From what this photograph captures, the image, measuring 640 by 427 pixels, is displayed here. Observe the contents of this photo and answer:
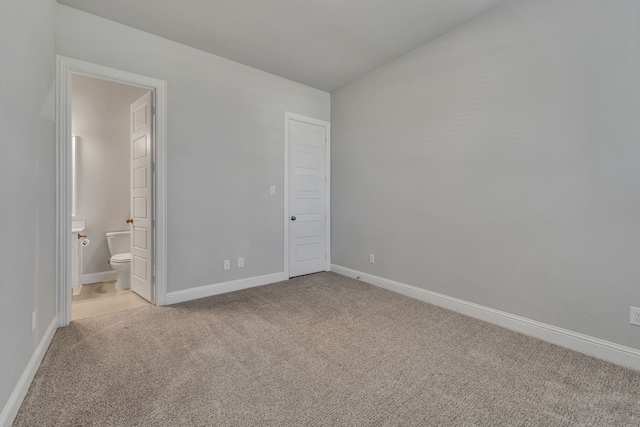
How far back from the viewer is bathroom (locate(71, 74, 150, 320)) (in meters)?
3.88

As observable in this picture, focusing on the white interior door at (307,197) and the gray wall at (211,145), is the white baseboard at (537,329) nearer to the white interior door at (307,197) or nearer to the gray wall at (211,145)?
the white interior door at (307,197)

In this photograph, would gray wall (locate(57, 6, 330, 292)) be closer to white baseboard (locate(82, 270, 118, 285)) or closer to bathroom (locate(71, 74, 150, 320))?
bathroom (locate(71, 74, 150, 320))

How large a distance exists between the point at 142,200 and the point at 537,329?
13.0 ft

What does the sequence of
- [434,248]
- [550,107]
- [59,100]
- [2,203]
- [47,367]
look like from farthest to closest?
[434,248] → [59,100] → [550,107] → [47,367] → [2,203]

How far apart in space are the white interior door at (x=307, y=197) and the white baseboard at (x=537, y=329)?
1299 millimetres

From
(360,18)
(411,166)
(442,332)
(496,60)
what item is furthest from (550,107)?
(442,332)

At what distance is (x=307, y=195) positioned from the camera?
417cm

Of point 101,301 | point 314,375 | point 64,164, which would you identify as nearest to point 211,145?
point 64,164

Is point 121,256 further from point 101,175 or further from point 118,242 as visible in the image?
A: point 101,175

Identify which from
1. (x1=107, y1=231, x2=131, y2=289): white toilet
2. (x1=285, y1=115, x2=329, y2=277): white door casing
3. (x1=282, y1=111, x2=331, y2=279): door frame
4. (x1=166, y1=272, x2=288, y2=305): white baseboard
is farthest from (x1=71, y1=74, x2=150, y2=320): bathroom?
(x1=285, y1=115, x2=329, y2=277): white door casing

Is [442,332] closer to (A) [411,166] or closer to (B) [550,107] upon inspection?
(A) [411,166]

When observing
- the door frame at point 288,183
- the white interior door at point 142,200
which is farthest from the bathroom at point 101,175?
the door frame at point 288,183

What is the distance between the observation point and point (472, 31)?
8.80ft

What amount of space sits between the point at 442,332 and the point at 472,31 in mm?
2738
